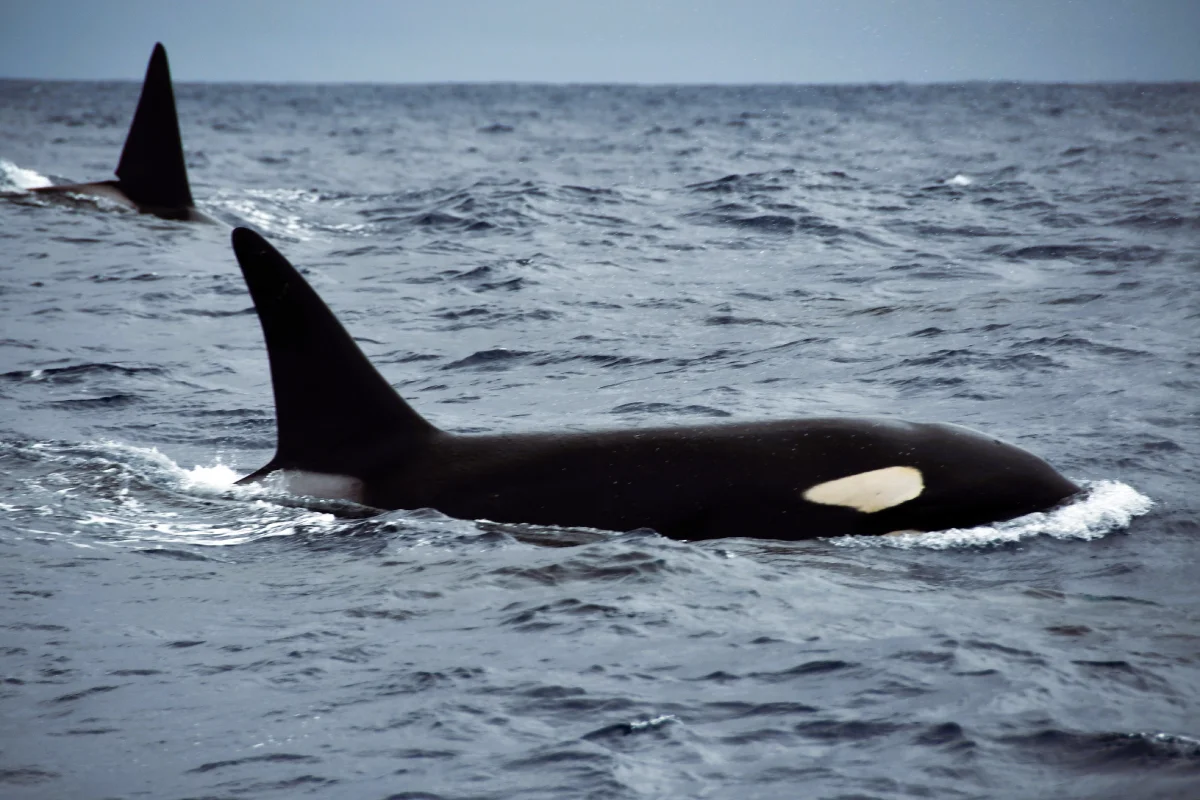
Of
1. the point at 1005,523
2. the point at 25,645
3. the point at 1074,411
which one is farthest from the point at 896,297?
the point at 25,645

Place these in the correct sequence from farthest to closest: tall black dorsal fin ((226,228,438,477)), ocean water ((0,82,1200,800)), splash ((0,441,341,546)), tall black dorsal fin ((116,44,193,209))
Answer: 1. tall black dorsal fin ((116,44,193,209))
2. splash ((0,441,341,546))
3. tall black dorsal fin ((226,228,438,477))
4. ocean water ((0,82,1200,800))

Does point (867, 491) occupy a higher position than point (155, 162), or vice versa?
point (155, 162)

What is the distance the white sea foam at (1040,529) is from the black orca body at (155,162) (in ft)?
59.8

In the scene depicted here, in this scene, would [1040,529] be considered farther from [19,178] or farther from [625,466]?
[19,178]

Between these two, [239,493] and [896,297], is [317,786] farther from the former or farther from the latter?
[896,297]

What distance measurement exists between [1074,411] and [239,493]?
6336 mm

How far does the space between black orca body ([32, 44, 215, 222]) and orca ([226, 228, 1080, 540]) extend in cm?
1593

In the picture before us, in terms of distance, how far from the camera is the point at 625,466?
7.69m

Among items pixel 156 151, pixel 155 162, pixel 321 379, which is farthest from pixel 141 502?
pixel 155 162

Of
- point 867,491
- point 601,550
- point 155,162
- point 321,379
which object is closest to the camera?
point 601,550

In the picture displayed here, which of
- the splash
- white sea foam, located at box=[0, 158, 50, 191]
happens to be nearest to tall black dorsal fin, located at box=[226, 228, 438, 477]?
the splash

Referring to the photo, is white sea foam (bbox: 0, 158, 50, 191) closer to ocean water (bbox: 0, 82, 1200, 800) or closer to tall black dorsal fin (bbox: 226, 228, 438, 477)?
ocean water (bbox: 0, 82, 1200, 800)

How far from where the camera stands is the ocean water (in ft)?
16.7

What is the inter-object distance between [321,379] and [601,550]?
2053 mm
